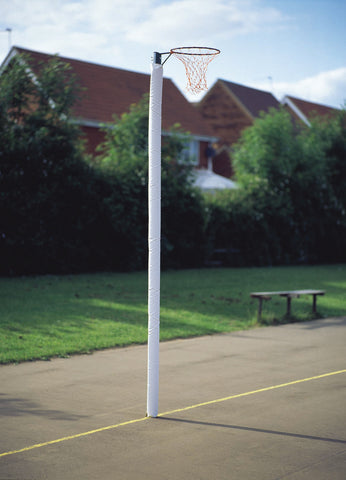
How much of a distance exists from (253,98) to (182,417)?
44589 millimetres

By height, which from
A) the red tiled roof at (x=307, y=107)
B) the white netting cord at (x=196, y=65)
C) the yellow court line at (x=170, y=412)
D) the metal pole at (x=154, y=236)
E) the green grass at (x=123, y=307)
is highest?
the red tiled roof at (x=307, y=107)

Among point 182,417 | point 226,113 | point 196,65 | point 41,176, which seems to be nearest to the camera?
point 182,417

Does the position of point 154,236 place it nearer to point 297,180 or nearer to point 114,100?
point 297,180

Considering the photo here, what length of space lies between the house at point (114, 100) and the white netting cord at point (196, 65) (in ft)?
78.1

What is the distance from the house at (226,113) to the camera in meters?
46.8

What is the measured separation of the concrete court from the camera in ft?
17.4

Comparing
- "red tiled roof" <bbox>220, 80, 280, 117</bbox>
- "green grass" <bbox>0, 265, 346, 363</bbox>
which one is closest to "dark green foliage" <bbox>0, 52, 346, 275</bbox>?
"green grass" <bbox>0, 265, 346, 363</bbox>

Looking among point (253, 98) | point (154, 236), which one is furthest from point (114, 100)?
point (154, 236)

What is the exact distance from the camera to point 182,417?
264 inches

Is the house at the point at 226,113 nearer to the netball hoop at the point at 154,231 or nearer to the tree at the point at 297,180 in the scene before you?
the tree at the point at 297,180

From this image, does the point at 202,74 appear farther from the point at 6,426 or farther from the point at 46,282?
the point at 46,282

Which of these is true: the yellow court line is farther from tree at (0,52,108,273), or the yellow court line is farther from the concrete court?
tree at (0,52,108,273)

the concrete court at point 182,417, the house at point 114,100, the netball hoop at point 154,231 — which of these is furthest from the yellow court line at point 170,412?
the house at point 114,100

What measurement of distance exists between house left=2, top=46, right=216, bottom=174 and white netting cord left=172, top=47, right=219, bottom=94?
2381cm
